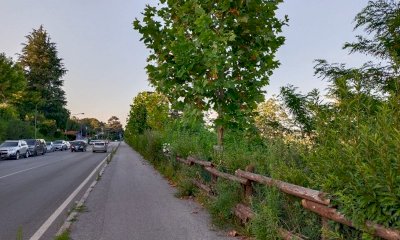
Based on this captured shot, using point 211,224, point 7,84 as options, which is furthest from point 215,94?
point 7,84

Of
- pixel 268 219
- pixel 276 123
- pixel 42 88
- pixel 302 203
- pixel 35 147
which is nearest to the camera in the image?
pixel 302 203

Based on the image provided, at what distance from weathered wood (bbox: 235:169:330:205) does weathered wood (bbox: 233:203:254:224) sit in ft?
1.66

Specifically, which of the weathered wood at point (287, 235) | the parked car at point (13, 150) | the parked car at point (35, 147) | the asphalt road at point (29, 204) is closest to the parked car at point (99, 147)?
the parked car at point (35, 147)

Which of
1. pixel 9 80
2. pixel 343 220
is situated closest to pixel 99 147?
pixel 9 80

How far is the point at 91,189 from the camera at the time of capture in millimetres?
13469

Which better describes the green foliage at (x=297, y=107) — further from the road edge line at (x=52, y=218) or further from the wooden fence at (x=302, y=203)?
the road edge line at (x=52, y=218)

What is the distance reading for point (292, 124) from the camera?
25.9 ft

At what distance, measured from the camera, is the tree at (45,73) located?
89.4m

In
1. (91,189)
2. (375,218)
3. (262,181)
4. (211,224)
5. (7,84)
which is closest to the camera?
(375,218)

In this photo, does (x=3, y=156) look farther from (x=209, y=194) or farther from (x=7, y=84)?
(x=209, y=194)

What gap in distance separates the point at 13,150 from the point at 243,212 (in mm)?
34940

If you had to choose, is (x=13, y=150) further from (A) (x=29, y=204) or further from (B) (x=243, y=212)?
(B) (x=243, y=212)

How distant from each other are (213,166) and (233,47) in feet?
9.14

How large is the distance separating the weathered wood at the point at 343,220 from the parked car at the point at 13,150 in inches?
1435
